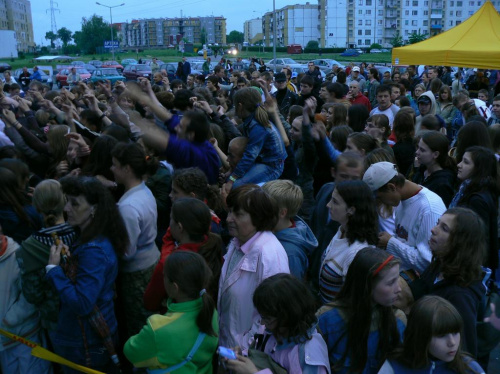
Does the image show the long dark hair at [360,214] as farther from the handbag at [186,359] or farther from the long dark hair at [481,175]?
the long dark hair at [481,175]

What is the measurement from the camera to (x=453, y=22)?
131000 mm

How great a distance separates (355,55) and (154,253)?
266ft

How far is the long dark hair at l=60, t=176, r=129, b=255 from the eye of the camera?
3.33 meters

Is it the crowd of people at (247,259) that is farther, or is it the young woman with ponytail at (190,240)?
the young woman with ponytail at (190,240)

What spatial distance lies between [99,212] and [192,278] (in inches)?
34.2

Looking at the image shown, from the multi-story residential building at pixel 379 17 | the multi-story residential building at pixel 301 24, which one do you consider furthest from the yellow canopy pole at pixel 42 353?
the multi-story residential building at pixel 301 24

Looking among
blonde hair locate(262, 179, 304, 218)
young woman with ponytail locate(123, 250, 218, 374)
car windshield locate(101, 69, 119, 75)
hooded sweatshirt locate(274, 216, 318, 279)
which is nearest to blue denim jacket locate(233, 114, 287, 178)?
blonde hair locate(262, 179, 304, 218)

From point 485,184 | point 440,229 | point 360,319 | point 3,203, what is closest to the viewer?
point 360,319

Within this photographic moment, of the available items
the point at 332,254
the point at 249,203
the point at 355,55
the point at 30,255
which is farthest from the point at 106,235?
the point at 355,55

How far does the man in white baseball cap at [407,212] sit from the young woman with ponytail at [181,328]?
1.38 meters

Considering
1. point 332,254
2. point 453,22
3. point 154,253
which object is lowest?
point 154,253

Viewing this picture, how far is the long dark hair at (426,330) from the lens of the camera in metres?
2.46

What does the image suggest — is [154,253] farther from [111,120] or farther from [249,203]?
[111,120]

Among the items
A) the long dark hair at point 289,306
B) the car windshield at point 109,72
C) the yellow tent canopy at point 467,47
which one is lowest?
the long dark hair at point 289,306
